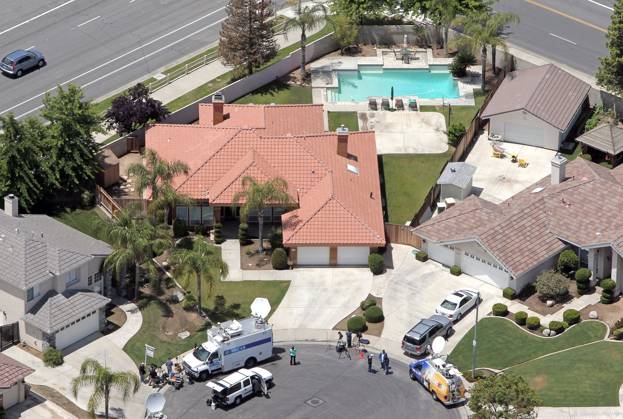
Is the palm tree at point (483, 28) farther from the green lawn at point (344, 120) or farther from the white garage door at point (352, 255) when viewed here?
the white garage door at point (352, 255)

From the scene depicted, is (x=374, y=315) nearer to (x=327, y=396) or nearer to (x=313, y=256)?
(x=313, y=256)

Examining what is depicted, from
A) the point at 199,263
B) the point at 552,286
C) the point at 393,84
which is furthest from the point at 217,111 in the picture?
the point at 552,286

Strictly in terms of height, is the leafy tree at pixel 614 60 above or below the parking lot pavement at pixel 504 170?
above

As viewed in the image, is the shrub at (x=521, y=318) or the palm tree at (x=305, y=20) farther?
the palm tree at (x=305, y=20)

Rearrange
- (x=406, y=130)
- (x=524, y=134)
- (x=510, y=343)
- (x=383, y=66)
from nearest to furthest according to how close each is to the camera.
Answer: (x=510, y=343) < (x=524, y=134) < (x=406, y=130) < (x=383, y=66)

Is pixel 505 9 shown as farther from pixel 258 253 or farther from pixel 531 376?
pixel 531 376

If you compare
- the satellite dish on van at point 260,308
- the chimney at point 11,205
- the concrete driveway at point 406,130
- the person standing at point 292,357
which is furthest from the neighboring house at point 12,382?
the concrete driveway at point 406,130

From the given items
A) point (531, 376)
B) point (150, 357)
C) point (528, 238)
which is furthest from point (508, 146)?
point (150, 357)

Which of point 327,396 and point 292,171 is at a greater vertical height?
point 292,171
